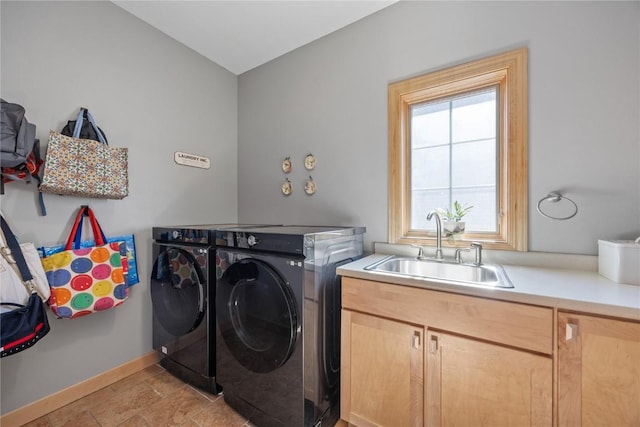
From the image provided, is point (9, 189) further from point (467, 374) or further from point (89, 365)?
point (467, 374)

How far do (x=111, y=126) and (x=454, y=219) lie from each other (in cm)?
246

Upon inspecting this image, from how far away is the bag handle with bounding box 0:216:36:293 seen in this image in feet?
4.03

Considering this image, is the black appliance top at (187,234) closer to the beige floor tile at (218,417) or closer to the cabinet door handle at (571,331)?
the beige floor tile at (218,417)

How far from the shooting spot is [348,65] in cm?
202

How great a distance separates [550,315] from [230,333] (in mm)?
1504

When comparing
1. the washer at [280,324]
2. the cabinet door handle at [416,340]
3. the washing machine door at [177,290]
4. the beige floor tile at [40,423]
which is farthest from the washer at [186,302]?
the cabinet door handle at [416,340]

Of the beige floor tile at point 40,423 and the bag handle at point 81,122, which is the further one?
the bag handle at point 81,122

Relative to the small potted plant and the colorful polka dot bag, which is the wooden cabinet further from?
the colorful polka dot bag

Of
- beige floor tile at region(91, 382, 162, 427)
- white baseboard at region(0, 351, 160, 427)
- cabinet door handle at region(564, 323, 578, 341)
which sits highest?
cabinet door handle at region(564, 323, 578, 341)

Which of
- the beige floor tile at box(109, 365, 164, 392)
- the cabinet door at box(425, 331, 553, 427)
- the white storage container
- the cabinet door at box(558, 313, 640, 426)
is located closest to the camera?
the cabinet door at box(558, 313, 640, 426)

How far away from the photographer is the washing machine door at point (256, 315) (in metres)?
1.26

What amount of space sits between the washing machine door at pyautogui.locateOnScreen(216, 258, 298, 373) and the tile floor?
0.40 m

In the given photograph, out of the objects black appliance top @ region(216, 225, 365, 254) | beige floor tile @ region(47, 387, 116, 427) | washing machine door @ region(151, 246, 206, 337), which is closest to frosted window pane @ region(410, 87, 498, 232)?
black appliance top @ region(216, 225, 365, 254)

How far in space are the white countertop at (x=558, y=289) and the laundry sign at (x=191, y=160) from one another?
175 cm
